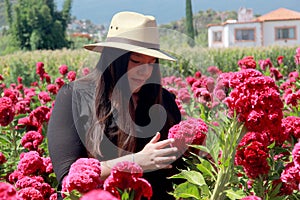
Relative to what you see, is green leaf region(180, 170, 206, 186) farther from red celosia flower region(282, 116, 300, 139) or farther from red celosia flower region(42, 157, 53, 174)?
red celosia flower region(42, 157, 53, 174)

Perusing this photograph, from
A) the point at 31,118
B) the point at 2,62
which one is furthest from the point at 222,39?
the point at 31,118

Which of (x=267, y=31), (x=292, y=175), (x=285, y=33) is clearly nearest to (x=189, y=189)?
(x=292, y=175)

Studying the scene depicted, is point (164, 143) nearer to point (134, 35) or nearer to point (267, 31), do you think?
point (134, 35)

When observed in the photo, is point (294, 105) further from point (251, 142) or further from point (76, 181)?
point (76, 181)

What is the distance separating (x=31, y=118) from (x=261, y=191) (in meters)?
1.99

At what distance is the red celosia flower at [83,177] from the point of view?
1.38m

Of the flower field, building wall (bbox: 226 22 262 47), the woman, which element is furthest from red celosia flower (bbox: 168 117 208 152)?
building wall (bbox: 226 22 262 47)

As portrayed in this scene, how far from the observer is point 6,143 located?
12.6ft

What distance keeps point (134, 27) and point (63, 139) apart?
0.58 meters

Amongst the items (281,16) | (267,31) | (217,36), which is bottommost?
(217,36)

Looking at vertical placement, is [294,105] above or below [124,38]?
below

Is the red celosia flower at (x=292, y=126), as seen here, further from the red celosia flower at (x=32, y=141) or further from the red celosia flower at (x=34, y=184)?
the red celosia flower at (x=32, y=141)

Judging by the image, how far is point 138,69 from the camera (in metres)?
2.24

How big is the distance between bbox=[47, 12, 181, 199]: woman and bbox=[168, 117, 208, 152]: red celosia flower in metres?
0.21
